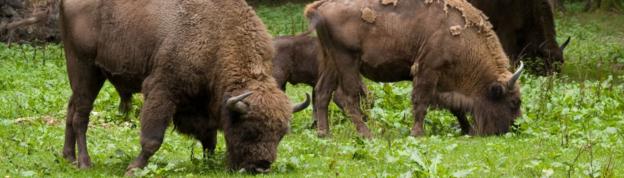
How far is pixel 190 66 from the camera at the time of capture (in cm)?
1022

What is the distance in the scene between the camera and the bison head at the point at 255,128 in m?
9.92

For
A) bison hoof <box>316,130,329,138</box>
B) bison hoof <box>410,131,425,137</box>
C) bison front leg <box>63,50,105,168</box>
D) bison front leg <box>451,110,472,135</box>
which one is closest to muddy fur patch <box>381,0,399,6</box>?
bison front leg <box>451,110,472,135</box>

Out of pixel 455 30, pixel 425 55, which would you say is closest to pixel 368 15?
pixel 425 55

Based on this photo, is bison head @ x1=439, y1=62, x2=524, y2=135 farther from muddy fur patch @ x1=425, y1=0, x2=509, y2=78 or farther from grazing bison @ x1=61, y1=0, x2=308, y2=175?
grazing bison @ x1=61, y1=0, x2=308, y2=175

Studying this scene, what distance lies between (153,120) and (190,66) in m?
0.60

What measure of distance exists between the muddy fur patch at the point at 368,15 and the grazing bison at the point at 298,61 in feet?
7.89

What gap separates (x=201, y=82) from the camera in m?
10.3

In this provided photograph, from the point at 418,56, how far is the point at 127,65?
411 centimetres

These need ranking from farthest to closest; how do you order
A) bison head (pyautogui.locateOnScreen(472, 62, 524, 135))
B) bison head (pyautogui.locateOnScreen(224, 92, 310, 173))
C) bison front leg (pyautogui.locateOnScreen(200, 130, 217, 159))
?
bison head (pyautogui.locateOnScreen(472, 62, 524, 135)) → bison front leg (pyautogui.locateOnScreen(200, 130, 217, 159)) → bison head (pyautogui.locateOnScreen(224, 92, 310, 173))

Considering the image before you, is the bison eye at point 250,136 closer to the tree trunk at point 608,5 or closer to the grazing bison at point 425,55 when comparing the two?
the grazing bison at point 425,55

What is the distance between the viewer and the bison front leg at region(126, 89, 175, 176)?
10.3 metres

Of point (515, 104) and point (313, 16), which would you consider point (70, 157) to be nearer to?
point (313, 16)

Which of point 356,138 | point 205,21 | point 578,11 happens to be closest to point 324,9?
point 356,138

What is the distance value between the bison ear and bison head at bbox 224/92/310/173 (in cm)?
400
